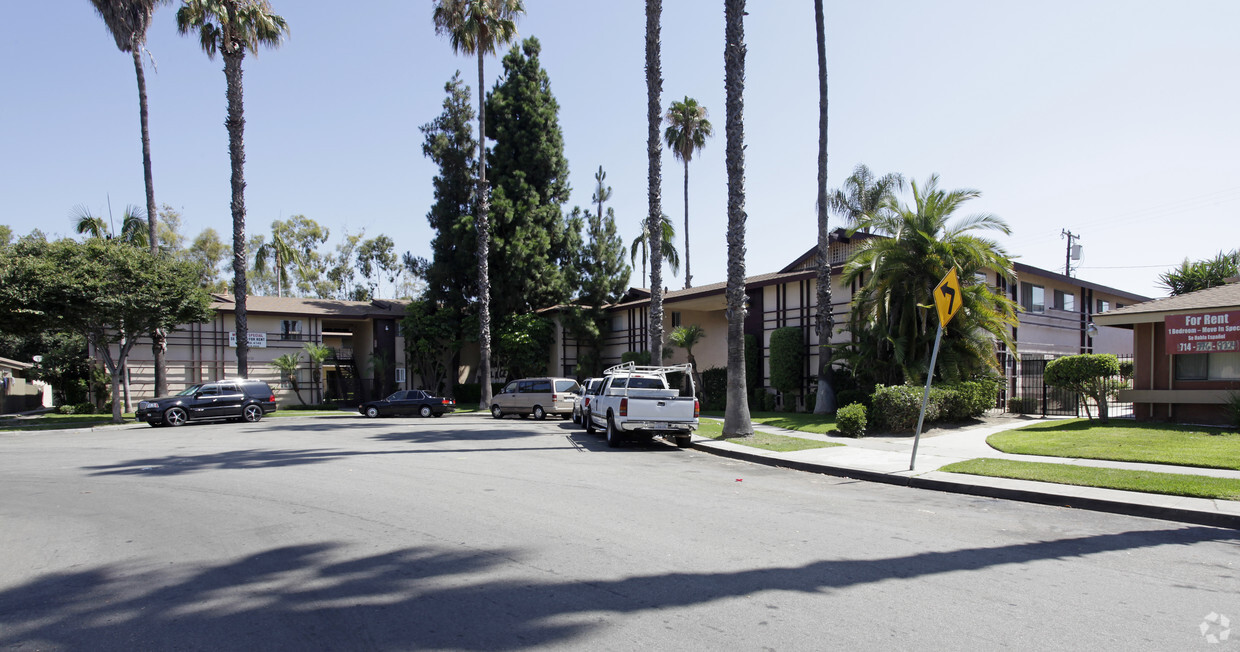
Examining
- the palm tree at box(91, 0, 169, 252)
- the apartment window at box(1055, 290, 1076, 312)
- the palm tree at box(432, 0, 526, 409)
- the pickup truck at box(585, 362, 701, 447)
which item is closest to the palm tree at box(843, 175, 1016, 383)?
the pickup truck at box(585, 362, 701, 447)

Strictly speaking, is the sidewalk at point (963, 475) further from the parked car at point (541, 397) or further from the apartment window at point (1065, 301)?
the apartment window at point (1065, 301)

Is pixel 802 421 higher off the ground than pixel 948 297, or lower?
lower

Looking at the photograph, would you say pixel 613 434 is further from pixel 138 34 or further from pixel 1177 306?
pixel 138 34

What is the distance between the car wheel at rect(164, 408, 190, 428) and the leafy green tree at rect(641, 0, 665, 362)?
Result: 17345 mm

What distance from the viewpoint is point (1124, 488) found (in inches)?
387

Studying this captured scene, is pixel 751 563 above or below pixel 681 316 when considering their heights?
below

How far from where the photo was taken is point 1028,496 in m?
9.90

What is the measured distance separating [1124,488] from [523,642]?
915cm

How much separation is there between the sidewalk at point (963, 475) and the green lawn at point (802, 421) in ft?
2.58

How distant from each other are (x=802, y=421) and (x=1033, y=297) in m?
11.5

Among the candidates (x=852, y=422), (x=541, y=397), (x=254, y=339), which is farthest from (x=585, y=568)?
(x=254, y=339)

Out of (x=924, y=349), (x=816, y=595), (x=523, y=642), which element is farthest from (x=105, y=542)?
(x=924, y=349)

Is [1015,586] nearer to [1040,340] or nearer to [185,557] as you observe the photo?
[185,557]

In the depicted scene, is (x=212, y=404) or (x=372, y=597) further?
(x=212, y=404)
